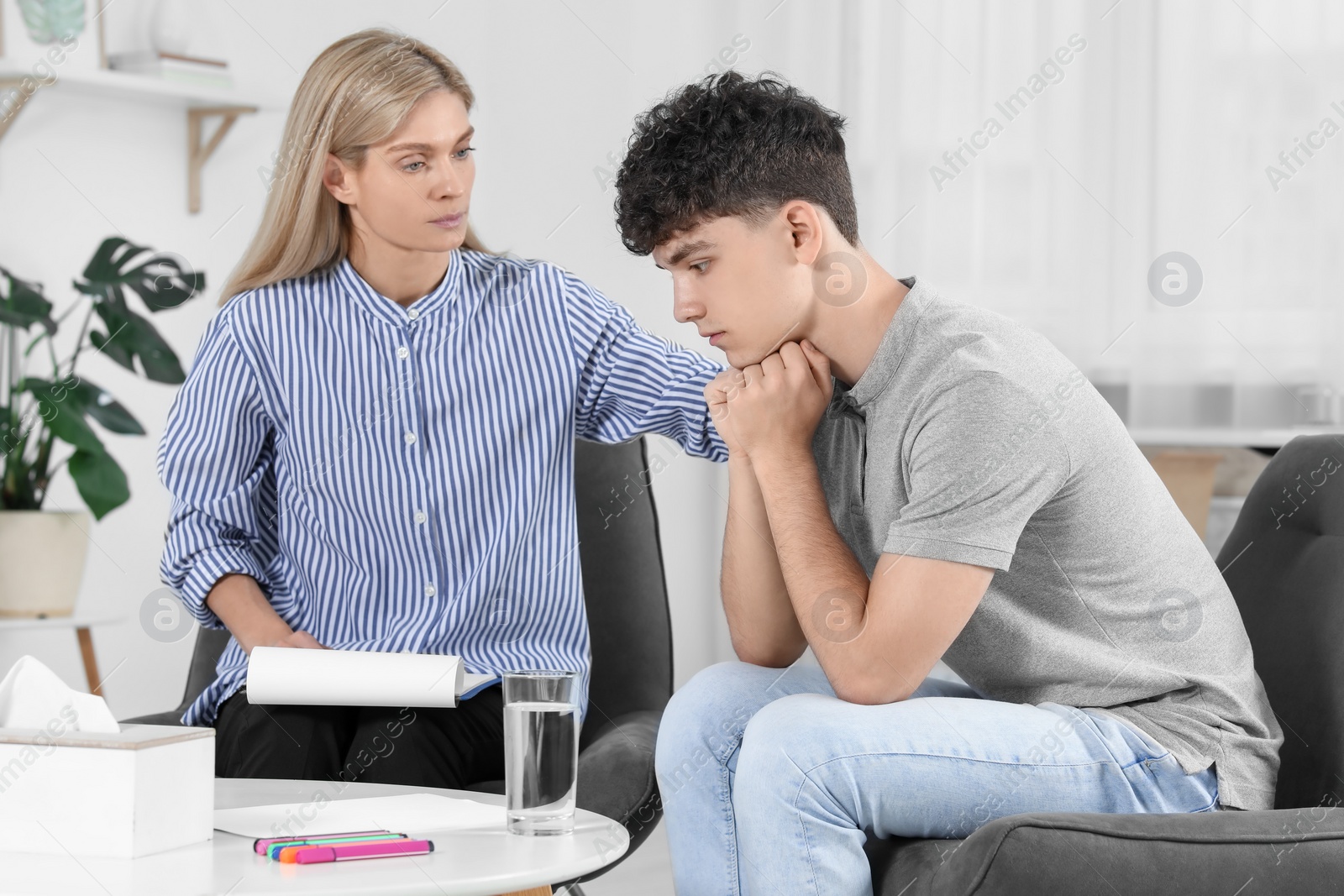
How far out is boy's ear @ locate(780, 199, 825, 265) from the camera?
1274mm

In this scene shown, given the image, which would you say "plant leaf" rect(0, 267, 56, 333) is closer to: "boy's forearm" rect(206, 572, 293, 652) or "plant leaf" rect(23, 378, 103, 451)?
"plant leaf" rect(23, 378, 103, 451)

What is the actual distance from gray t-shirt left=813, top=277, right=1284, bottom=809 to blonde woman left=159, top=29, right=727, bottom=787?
436 mm

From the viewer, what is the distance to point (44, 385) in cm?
239

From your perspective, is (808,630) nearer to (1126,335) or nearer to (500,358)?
(500,358)

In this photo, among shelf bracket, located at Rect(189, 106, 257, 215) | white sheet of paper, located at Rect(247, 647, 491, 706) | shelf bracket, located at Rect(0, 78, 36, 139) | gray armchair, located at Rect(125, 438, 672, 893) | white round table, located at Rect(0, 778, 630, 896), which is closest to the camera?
white round table, located at Rect(0, 778, 630, 896)

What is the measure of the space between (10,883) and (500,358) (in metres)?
0.90

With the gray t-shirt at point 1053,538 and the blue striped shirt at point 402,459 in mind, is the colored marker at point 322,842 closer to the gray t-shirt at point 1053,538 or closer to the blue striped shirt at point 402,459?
the gray t-shirt at point 1053,538

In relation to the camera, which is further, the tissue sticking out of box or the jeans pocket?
the jeans pocket

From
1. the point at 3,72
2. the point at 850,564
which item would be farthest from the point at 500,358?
the point at 3,72

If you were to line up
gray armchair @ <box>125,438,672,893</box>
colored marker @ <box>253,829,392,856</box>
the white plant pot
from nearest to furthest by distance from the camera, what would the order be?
1. colored marker @ <box>253,829,392,856</box>
2. gray armchair @ <box>125,438,672,893</box>
3. the white plant pot

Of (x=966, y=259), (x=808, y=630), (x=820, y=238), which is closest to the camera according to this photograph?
(x=808, y=630)

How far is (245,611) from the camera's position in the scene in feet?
5.06

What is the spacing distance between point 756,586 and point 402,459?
49 centimetres

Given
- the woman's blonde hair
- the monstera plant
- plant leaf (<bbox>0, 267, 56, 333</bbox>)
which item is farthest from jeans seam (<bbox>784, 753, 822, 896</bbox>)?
plant leaf (<bbox>0, 267, 56, 333</bbox>)
